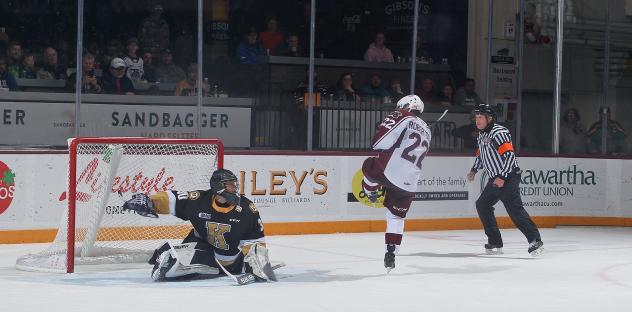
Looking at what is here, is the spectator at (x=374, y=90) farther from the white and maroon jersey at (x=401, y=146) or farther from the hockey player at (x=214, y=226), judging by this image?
the hockey player at (x=214, y=226)

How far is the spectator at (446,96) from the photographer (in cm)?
1510

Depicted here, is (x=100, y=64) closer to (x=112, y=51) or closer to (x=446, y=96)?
(x=112, y=51)

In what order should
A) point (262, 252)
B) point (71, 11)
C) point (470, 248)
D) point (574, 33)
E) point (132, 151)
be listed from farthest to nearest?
point (574, 33) → point (71, 11) → point (470, 248) → point (132, 151) → point (262, 252)

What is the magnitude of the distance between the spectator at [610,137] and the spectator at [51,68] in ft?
21.9

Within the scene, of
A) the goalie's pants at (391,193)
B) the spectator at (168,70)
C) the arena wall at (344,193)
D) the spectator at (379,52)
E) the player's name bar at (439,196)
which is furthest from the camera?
the spectator at (379,52)

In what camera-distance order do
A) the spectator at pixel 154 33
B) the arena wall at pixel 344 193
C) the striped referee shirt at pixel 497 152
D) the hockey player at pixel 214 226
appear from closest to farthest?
the hockey player at pixel 214 226
the striped referee shirt at pixel 497 152
the arena wall at pixel 344 193
the spectator at pixel 154 33

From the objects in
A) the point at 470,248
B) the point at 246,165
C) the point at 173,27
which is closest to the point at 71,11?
the point at 173,27

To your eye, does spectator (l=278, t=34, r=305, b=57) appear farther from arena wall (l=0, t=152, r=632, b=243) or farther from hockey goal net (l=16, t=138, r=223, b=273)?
hockey goal net (l=16, t=138, r=223, b=273)

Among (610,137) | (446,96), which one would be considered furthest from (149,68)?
(610,137)

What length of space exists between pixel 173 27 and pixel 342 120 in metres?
2.40

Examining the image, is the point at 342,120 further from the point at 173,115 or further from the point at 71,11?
the point at 71,11

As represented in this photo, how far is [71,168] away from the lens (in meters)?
8.81

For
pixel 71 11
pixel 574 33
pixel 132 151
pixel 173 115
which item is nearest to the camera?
pixel 132 151

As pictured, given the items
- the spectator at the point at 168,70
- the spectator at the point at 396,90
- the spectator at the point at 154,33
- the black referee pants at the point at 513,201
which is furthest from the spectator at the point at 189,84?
the black referee pants at the point at 513,201
